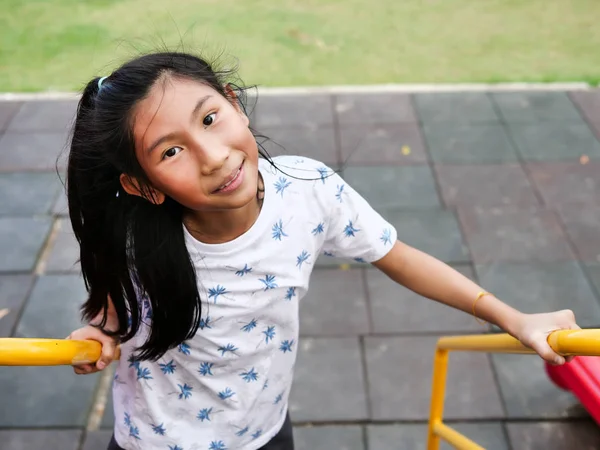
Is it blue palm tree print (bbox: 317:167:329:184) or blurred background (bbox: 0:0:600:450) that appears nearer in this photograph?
blue palm tree print (bbox: 317:167:329:184)

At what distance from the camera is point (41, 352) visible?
1178mm

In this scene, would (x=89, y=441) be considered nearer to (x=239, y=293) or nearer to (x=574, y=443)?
(x=239, y=293)

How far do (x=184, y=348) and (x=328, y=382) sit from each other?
1.27 metres

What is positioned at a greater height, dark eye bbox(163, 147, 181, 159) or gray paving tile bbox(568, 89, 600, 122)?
dark eye bbox(163, 147, 181, 159)

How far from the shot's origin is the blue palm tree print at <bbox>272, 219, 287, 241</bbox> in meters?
1.43

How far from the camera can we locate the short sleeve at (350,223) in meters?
1.46

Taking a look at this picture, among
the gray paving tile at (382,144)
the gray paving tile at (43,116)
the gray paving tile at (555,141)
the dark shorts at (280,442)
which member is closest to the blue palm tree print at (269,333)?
the dark shorts at (280,442)

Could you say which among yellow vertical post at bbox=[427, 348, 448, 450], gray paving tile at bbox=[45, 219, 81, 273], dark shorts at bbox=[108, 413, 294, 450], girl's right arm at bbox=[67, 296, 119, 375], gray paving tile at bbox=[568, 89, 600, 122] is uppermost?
girl's right arm at bbox=[67, 296, 119, 375]

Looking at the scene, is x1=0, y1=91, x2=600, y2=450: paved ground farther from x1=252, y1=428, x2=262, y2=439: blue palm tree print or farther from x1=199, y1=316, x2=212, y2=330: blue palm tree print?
x1=199, y1=316, x2=212, y2=330: blue palm tree print

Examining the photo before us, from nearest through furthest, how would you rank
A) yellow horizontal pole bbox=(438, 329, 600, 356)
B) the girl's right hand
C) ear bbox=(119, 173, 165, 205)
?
yellow horizontal pole bbox=(438, 329, 600, 356), ear bbox=(119, 173, 165, 205), the girl's right hand

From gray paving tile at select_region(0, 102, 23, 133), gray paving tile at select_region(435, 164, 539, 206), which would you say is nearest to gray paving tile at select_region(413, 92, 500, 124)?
gray paving tile at select_region(435, 164, 539, 206)

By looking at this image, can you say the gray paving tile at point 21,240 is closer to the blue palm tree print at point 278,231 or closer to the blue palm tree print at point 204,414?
the blue palm tree print at point 204,414

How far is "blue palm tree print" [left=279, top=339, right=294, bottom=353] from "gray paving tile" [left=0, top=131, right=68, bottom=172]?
268 centimetres

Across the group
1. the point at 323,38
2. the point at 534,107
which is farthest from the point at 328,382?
the point at 323,38
